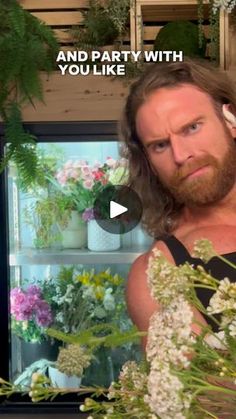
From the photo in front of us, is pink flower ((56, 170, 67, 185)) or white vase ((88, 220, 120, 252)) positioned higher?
pink flower ((56, 170, 67, 185))

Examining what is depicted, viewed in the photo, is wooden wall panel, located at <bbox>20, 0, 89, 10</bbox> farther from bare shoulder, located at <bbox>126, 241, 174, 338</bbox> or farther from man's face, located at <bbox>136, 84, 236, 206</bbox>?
bare shoulder, located at <bbox>126, 241, 174, 338</bbox>

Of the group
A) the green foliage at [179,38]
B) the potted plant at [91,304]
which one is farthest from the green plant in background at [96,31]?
the potted plant at [91,304]

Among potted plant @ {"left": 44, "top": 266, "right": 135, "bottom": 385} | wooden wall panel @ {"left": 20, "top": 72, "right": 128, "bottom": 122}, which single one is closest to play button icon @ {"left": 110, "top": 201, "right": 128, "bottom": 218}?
potted plant @ {"left": 44, "top": 266, "right": 135, "bottom": 385}

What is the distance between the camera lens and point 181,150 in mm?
923

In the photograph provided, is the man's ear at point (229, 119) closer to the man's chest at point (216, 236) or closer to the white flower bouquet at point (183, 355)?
the man's chest at point (216, 236)

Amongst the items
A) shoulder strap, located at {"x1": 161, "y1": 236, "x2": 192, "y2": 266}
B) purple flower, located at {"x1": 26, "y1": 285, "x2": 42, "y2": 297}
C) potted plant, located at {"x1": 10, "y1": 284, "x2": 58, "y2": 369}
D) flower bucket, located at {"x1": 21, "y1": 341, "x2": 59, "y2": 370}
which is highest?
shoulder strap, located at {"x1": 161, "y1": 236, "x2": 192, "y2": 266}

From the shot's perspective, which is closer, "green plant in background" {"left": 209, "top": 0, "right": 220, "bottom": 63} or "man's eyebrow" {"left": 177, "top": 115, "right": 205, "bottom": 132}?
"man's eyebrow" {"left": 177, "top": 115, "right": 205, "bottom": 132}

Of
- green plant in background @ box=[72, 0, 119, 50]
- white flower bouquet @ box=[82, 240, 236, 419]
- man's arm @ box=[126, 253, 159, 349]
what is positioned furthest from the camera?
green plant in background @ box=[72, 0, 119, 50]

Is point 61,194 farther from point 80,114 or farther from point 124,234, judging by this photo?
point 80,114

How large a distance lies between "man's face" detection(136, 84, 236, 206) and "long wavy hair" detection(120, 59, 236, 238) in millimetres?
39

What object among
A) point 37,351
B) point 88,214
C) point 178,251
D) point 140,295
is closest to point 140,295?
point 140,295

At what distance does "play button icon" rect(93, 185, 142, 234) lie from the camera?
2041 mm

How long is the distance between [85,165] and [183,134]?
1229 mm

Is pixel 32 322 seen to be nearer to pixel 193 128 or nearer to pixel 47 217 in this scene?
pixel 47 217
